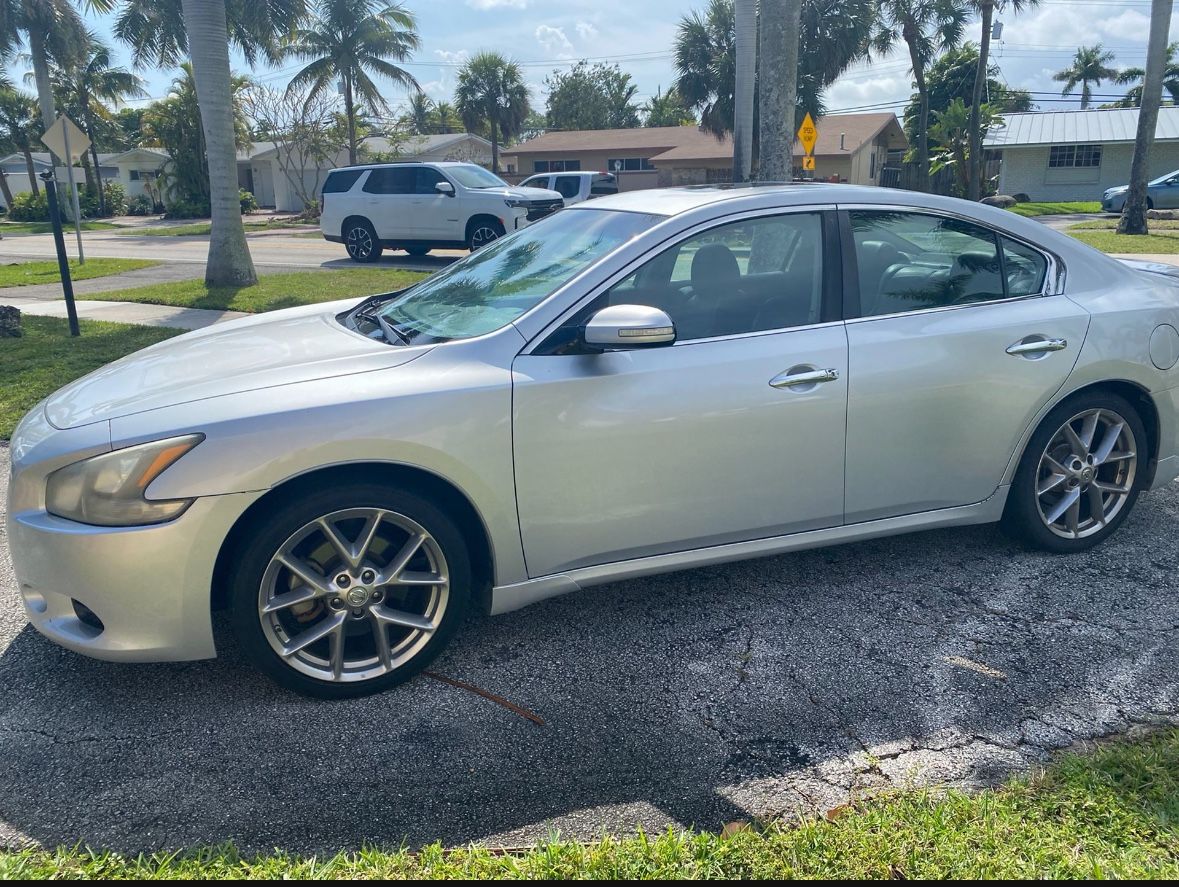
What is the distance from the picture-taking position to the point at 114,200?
1982 inches

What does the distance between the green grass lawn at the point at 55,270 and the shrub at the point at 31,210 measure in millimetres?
27395

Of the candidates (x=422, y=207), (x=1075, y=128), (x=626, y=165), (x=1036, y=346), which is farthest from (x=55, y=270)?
(x=1075, y=128)

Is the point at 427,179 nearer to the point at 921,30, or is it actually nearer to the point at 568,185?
the point at 568,185

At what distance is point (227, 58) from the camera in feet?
40.6

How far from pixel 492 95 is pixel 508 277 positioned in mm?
51202

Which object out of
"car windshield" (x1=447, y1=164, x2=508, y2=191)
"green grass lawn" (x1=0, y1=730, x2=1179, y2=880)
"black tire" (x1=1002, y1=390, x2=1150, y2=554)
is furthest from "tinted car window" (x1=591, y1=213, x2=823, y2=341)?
"car windshield" (x1=447, y1=164, x2=508, y2=191)

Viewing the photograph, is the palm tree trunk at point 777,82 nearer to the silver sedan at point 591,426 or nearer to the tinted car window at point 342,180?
the silver sedan at point 591,426

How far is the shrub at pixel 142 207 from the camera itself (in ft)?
161

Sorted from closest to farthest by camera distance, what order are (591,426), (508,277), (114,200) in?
(591,426) < (508,277) < (114,200)

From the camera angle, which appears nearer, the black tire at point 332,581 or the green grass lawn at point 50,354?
the black tire at point 332,581

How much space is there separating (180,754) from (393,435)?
116 cm

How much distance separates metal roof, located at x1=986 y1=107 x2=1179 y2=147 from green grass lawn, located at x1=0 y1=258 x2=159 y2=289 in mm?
34656

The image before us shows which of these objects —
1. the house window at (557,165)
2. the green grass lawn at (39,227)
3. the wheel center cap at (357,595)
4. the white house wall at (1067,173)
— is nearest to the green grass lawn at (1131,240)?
the wheel center cap at (357,595)

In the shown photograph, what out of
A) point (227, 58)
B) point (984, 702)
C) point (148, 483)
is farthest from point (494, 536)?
point (227, 58)
